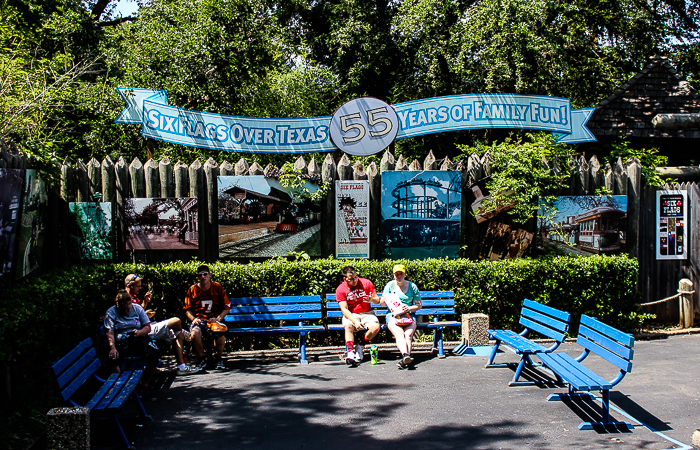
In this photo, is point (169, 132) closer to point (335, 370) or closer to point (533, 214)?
point (335, 370)

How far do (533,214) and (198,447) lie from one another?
21.2ft

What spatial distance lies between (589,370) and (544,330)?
1304mm

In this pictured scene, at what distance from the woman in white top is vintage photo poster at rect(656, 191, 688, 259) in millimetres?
4815

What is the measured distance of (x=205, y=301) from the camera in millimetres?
7676

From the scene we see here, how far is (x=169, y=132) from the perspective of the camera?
926 cm

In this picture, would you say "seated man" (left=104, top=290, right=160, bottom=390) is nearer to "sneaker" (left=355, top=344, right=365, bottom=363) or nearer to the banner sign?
"sneaker" (left=355, top=344, right=365, bottom=363)

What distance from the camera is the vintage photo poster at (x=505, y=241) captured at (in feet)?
30.3

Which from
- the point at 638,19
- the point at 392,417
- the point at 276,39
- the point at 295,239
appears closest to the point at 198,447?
the point at 392,417

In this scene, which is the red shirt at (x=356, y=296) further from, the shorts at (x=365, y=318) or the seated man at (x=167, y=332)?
the seated man at (x=167, y=332)

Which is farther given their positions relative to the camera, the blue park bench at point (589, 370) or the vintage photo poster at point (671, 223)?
the vintage photo poster at point (671, 223)

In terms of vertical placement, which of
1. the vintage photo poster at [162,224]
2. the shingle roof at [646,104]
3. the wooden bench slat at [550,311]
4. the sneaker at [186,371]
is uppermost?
the shingle roof at [646,104]

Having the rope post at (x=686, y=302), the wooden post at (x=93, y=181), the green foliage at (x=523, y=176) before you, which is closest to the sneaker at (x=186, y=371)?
the wooden post at (x=93, y=181)

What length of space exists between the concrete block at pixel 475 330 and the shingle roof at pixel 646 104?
7020 millimetres

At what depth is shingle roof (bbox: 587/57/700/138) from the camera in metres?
12.8
